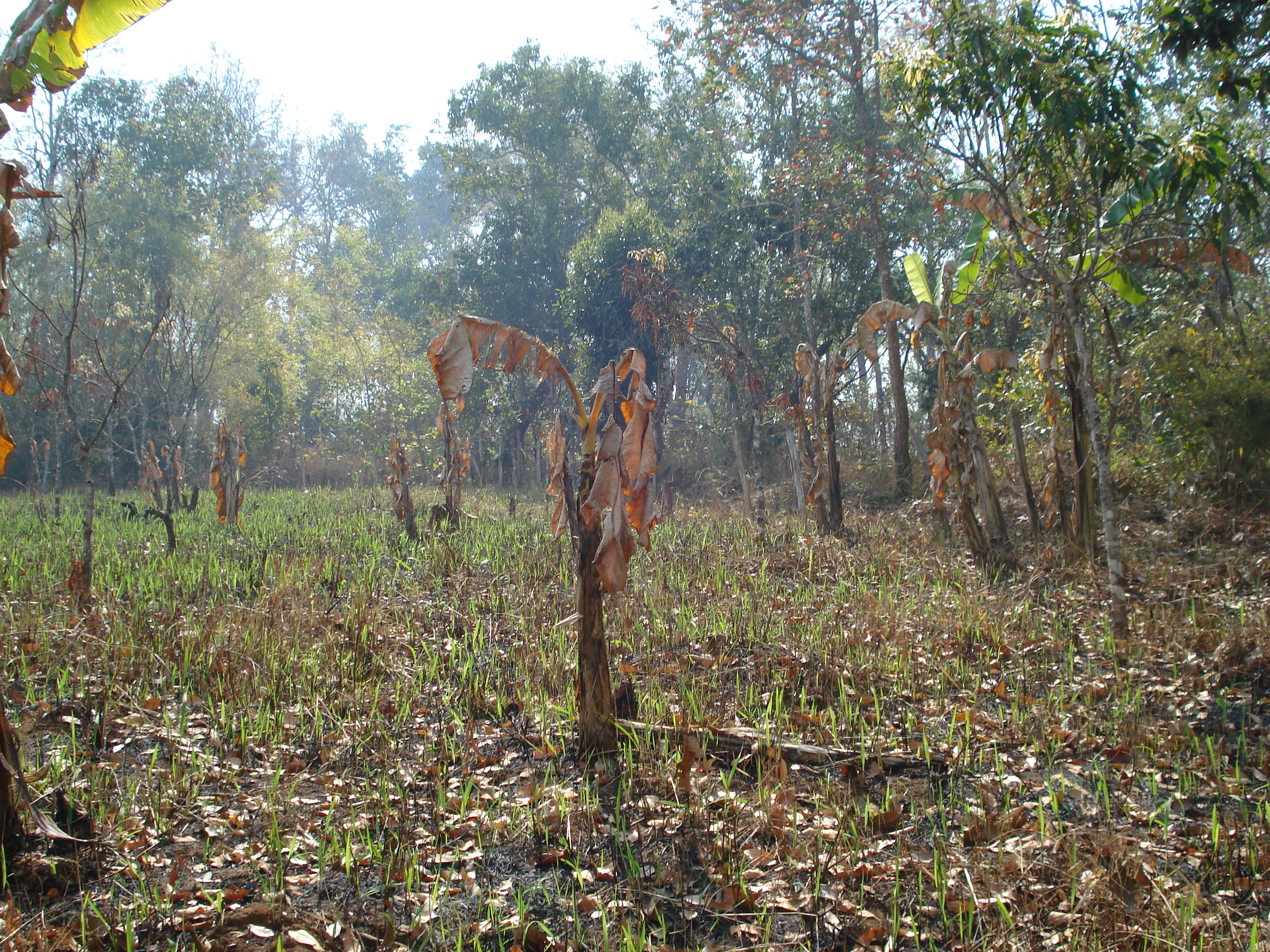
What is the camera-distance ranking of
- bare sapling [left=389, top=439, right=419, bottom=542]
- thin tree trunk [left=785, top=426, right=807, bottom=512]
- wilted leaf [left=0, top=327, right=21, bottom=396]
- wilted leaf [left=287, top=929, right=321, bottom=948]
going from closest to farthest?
wilted leaf [left=287, top=929, right=321, bottom=948], wilted leaf [left=0, top=327, right=21, bottom=396], bare sapling [left=389, top=439, right=419, bottom=542], thin tree trunk [left=785, top=426, right=807, bottom=512]

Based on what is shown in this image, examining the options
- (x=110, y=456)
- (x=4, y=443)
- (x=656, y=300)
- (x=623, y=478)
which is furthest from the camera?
(x=656, y=300)

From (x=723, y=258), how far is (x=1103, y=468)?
1326cm

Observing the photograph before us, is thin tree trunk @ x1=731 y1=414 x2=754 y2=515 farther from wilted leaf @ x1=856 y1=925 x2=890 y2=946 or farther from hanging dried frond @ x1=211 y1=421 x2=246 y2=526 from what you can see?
wilted leaf @ x1=856 y1=925 x2=890 y2=946

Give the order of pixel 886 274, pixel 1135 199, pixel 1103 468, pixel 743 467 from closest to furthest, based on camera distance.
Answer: pixel 1103 468, pixel 1135 199, pixel 743 467, pixel 886 274

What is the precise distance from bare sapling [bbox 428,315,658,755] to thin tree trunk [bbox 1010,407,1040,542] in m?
5.72

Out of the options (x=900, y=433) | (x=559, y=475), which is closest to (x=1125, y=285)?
(x=559, y=475)

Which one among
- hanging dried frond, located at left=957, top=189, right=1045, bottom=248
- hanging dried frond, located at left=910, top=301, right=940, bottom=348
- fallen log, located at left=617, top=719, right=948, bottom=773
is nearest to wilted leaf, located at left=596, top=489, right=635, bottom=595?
fallen log, located at left=617, top=719, right=948, bottom=773

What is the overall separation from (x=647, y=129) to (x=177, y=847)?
2617cm

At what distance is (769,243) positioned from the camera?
16.8 meters

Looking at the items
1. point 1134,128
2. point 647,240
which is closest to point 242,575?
point 1134,128

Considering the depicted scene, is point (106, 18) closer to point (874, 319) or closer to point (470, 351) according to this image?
point (470, 351)

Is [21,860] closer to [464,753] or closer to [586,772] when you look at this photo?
[464,753]

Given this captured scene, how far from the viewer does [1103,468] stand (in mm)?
5074

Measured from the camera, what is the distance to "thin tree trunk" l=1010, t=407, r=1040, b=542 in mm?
7762
